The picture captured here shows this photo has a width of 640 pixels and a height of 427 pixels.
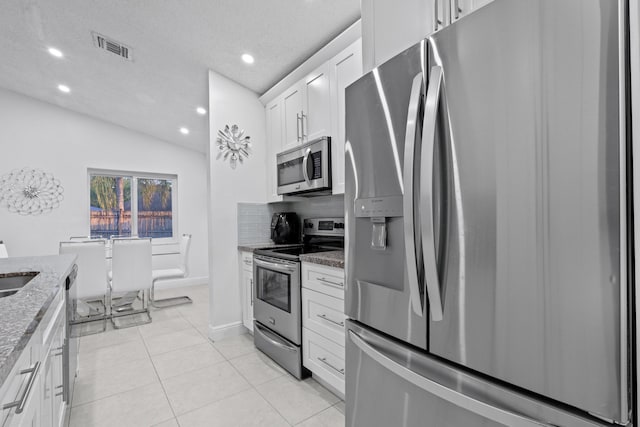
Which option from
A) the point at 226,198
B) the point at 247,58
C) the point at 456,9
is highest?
the point at 247,58

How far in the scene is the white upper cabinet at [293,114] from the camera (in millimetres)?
2666

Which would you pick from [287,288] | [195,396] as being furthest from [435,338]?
[195,396]

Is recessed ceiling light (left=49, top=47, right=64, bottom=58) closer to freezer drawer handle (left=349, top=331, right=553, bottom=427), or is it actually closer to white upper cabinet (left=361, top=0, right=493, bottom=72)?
white upper cabinet (left=361, top=0, right=493, bottom=72)

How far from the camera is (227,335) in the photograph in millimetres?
2895

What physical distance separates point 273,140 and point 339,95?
3.52ft

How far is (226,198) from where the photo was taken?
2953mm

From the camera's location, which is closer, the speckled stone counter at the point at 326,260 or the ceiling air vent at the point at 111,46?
the speckled stone counter at the point at 326,260

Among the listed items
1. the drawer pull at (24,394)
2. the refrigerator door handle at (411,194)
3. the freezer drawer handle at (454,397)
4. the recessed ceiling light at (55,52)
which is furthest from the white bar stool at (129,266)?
the refrigerator door handle at (411,194)

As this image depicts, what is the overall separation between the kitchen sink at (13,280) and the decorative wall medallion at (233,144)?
1714 mm

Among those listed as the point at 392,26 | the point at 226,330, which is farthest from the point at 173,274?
the point at 392,26

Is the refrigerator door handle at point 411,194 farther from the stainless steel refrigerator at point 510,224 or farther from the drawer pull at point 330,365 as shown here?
the drawer pull at point 330,365

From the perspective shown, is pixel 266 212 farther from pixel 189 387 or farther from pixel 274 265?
pixel 189 387

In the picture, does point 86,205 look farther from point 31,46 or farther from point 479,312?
point 479,312

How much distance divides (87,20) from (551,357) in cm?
366
